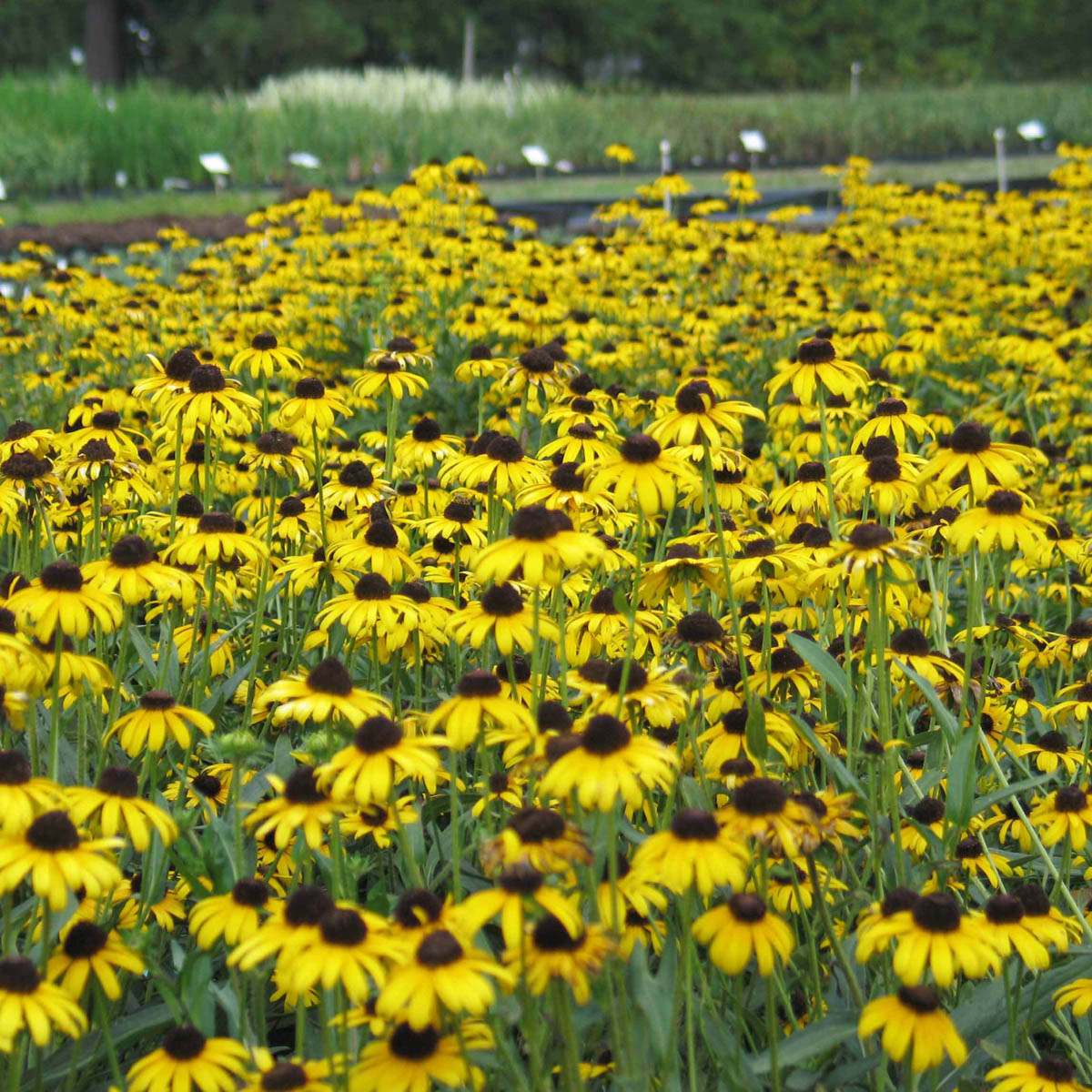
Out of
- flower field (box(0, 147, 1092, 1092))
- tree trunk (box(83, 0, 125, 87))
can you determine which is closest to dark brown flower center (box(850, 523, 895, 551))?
flower field (box(0, 147, 1092, 1092))

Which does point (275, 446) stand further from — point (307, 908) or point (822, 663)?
point (307, 908)

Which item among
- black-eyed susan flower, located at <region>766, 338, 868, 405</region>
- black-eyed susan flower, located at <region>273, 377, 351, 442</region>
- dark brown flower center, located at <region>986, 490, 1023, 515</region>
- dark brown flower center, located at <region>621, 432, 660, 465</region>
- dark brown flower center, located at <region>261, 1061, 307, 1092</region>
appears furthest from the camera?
black-eyed susan flower, located at <region>273, 377, 351, 442</region>

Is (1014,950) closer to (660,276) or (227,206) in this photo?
(660,276)

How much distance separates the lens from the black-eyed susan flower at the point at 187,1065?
70.8 inches

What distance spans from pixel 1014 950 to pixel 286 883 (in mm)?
1412

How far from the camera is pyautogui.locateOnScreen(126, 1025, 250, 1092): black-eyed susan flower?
1798mm

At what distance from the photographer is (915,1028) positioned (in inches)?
70.1

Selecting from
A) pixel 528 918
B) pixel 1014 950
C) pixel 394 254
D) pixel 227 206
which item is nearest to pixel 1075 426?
pixel 394 254

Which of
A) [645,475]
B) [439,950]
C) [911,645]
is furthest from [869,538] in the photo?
[439,950]

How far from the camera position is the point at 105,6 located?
3127cm

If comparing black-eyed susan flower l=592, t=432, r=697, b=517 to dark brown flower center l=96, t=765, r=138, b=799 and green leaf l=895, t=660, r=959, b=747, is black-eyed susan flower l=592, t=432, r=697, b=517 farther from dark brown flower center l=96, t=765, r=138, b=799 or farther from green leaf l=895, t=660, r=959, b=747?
dark brown flower center l=96, t=765, r=138, b=799

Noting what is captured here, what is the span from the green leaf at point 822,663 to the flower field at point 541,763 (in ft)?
0.03

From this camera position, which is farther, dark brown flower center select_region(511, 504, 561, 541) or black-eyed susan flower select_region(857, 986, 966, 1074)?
dark brown flower center select_region(511, 504, 561, 541)

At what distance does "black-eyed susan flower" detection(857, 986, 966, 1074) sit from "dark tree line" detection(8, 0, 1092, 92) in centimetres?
3182
